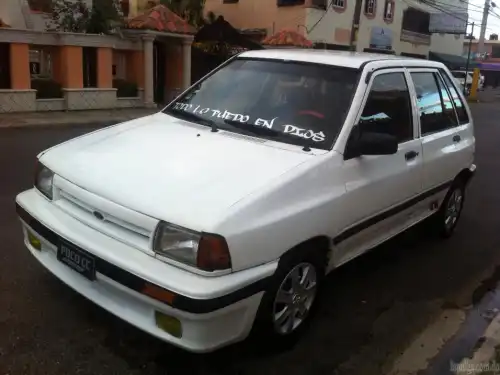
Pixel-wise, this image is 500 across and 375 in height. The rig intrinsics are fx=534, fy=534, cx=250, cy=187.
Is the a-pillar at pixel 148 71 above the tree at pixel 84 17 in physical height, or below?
below

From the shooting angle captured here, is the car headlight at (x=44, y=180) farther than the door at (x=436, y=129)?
No

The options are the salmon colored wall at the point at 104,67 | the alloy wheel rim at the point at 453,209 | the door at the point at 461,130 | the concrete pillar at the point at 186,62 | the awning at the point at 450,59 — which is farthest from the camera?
the awning at the point at 450,59

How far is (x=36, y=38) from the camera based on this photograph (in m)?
14.9

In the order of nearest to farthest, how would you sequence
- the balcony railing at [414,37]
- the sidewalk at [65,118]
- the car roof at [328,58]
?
the car roof at [328,58]
the sidewalk at [65,118]
the balcony railing at [414,37]

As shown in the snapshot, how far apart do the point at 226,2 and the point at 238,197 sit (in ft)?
94.7

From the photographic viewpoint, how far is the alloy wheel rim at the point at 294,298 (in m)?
3.11

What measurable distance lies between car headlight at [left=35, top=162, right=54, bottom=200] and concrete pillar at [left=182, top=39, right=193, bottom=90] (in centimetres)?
1527

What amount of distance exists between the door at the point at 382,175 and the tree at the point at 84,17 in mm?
Result: 14693

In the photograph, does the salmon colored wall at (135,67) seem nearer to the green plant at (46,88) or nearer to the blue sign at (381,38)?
the green plant at (46,88)

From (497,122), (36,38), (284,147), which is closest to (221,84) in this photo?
(284,147)

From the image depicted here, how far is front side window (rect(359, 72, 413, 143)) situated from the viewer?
3.82 meters

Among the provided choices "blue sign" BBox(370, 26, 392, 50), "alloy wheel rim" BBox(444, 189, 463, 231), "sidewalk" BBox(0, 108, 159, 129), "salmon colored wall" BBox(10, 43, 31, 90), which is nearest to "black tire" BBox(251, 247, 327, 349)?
"alloy wheel rim" BBox(444, 189, 463, 231)

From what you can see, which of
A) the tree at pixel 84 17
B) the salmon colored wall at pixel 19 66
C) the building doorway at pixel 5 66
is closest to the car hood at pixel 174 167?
the salmon colored wall at pixel 19 66

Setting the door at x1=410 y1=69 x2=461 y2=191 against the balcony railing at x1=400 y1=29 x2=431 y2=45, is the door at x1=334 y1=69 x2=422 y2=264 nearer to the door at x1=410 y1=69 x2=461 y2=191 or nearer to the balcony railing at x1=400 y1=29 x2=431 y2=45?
the door at x1=410 y1=69 x2=461 y2=191
